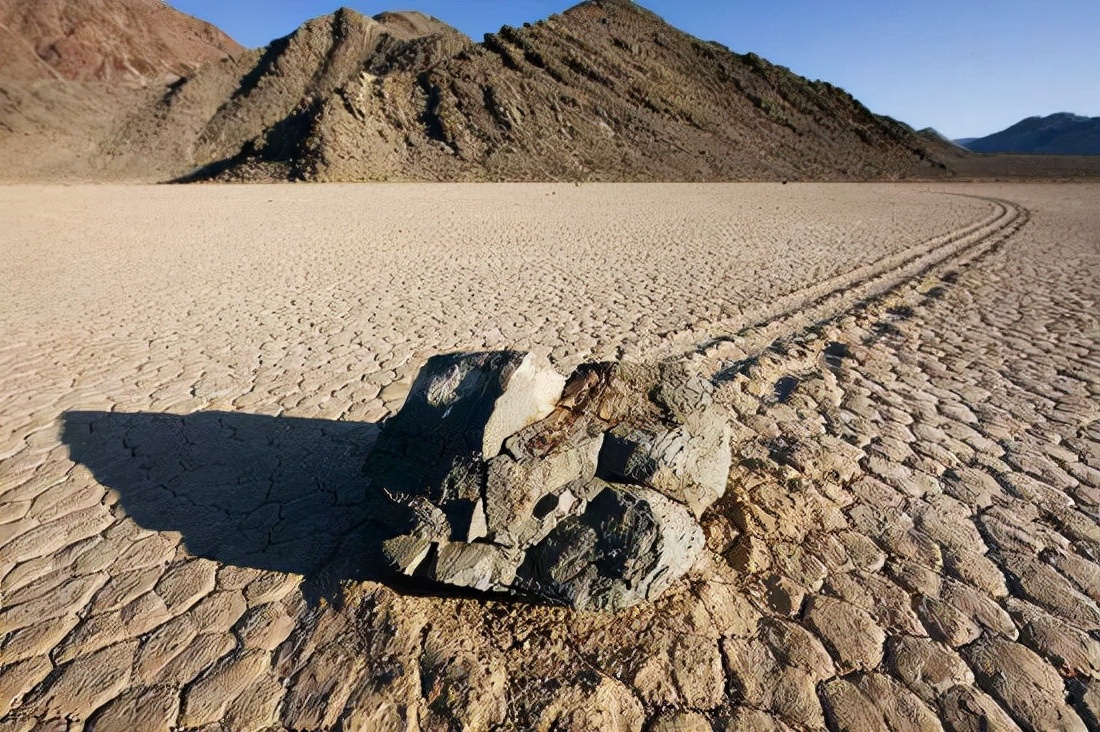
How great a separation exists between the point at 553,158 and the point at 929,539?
3155cm

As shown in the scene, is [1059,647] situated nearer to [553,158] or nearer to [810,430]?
[810,430]

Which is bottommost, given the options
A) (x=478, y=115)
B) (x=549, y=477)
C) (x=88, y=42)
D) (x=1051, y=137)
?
(x=1051, y=137)

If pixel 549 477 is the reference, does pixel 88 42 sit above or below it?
above

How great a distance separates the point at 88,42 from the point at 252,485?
66.8m

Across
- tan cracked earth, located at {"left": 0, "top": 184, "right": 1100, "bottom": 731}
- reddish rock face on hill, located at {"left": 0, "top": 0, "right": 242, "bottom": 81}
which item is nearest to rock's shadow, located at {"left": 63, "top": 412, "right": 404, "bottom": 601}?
tan cracked earth, located at {"left": 0, "top": 184, "right": 1100, "bottom": 731}

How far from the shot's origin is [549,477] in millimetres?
2049

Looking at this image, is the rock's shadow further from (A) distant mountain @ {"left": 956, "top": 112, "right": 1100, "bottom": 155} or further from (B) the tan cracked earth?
(A) distant mountain @ {"left": 956, "top": 112, "right": 1100, "bottom": 155}

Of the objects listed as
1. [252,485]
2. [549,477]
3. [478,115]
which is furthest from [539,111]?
[549,477]

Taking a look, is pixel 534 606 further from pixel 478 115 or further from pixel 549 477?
pixel 478 115

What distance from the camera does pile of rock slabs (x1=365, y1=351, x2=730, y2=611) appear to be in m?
1.96

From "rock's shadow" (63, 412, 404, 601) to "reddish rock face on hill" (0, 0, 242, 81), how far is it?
202 ft

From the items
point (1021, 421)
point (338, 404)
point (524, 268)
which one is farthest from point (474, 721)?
point (524, 268)

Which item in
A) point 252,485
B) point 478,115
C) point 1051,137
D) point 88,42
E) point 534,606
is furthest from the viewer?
point 1051,137

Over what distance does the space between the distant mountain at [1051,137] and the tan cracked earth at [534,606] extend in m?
94.2
